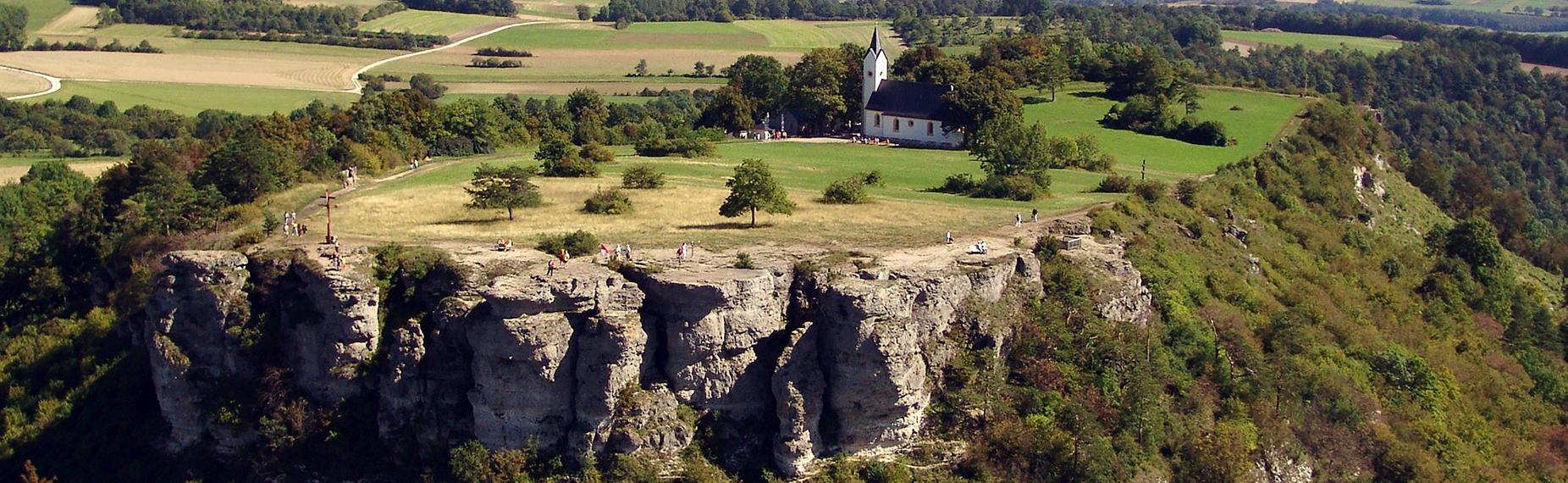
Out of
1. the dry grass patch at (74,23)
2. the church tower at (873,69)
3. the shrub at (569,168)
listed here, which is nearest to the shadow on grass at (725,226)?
the shrub at (569,168)

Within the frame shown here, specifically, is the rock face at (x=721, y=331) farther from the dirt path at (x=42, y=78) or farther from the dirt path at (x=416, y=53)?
the dirt path at (x=42, y=78)

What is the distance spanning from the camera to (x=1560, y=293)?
249 feet

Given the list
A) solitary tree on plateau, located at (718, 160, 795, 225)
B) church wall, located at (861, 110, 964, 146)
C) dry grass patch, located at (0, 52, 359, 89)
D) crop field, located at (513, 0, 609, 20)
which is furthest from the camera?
crop field, located at (513, 0, 609, 20)

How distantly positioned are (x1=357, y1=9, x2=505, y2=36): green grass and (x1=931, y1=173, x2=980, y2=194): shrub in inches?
3881

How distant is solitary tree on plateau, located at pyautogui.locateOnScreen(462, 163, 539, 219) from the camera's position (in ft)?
172

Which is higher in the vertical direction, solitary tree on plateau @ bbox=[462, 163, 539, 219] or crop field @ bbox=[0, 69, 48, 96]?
crop field @ bbox=[0, 69, 48, 96]

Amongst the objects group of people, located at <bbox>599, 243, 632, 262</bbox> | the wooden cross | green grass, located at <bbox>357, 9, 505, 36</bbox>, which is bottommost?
group of people, located at <bbox>599, 243, 632, 262</bbox>

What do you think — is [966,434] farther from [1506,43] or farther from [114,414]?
[1506,43]

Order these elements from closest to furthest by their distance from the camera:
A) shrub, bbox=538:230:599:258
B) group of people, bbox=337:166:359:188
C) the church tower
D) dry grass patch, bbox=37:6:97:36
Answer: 1. shrub, bbox=538:230:599:258
2. group of people, bbox=337:166:359:188
3. the church tower
4. dry grass patch, bbox=37:6:97:36

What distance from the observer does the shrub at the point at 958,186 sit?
63.1 m

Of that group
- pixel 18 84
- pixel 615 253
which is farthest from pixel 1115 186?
pixel 18 84

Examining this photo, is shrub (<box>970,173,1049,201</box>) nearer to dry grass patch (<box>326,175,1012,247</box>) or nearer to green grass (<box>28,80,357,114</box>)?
dry grass patch (<box>326,175,1012,247</box>)

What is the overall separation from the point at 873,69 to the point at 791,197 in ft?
91.4

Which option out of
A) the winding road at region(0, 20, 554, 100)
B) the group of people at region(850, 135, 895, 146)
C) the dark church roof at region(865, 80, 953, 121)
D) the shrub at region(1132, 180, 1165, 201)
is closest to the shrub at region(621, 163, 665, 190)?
the shrub at region(1132, 180, 1165, 201)
